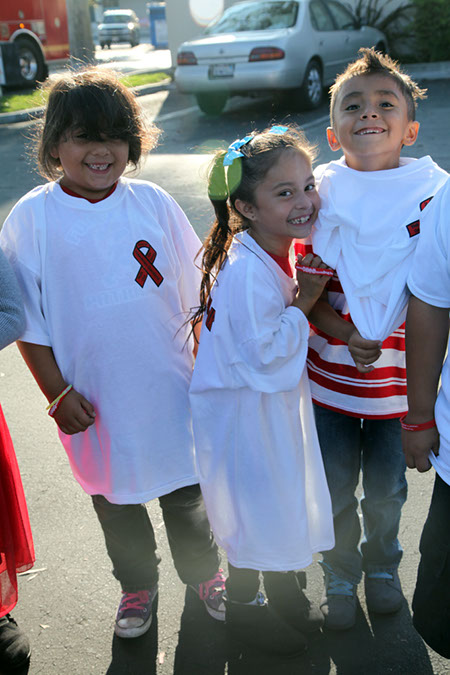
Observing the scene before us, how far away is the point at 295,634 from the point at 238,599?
0.70 feet

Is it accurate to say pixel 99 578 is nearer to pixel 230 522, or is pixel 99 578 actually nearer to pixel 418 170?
pixel 230 522

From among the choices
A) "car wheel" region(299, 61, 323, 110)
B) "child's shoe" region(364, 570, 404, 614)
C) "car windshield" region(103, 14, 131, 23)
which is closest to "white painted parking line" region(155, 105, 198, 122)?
"car wheel" region(299, 61, 323, 110)

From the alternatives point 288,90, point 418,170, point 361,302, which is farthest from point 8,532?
point 288,90

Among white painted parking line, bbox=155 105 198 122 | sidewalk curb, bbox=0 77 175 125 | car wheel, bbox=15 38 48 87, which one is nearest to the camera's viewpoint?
white painted parking line, bbox=155 105 198 122

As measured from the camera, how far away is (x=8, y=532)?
6.93ft

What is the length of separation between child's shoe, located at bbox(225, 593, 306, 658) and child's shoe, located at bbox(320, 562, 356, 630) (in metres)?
0.13

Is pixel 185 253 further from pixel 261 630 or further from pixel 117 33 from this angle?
pixel 117 33

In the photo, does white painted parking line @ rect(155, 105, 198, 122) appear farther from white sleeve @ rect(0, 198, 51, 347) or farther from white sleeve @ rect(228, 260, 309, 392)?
white sleeve @ rect(228, 260, 309, 392)

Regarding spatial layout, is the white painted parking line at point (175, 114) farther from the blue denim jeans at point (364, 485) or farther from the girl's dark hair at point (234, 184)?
the blue denim jeans at point (364, 485)

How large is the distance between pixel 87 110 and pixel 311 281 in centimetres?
83

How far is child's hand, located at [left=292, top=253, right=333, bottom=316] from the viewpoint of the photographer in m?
1.93

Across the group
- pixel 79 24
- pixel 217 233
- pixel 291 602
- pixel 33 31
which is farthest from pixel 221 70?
pixel 291 602

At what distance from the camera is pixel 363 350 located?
1876 millimetres

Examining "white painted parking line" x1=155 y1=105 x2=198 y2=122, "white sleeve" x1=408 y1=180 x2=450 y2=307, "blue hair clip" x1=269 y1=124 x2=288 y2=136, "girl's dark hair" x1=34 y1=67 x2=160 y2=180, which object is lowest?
"white painted parking line" x1=155 y1=105 x2=198 y2=122
